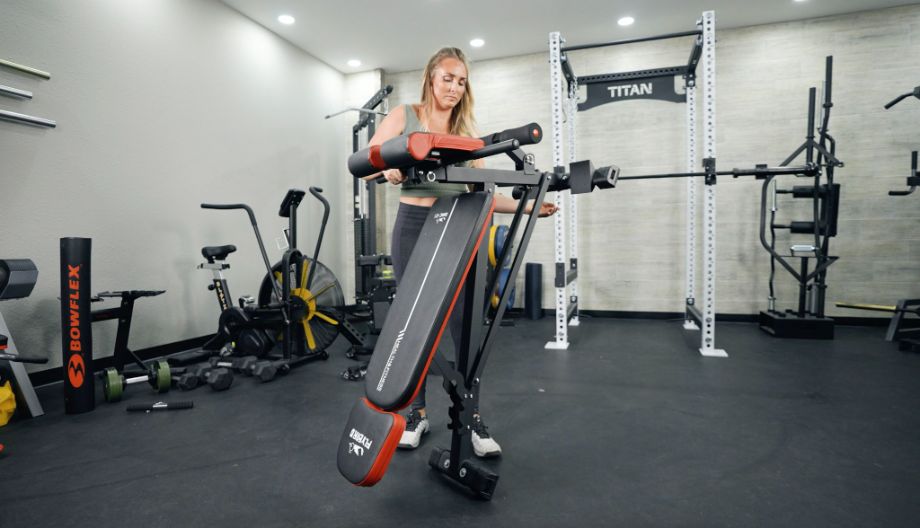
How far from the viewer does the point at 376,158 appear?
116cm

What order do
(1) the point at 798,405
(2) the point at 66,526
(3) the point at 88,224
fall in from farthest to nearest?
1. (3) the point at 88,224
2. (1) the point at 798,405
3. (2) the point at 66,526

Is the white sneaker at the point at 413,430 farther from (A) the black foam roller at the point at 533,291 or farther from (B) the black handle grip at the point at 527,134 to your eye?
(A) the black foam roller at the point at 533,291

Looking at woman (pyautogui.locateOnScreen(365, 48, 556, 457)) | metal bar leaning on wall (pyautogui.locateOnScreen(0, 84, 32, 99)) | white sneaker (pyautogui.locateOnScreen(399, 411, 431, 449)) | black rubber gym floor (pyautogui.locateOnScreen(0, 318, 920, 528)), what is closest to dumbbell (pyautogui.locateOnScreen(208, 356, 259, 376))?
black rubber gym floor (pyautogui.locateOnScreen(0, 318, 920, 528))

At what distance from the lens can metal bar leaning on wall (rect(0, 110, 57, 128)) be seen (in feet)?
8.18

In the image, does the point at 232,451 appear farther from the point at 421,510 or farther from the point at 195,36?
the point at 195,36

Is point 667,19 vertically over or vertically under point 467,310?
over

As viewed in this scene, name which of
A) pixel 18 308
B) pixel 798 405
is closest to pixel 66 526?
pixel 18 308

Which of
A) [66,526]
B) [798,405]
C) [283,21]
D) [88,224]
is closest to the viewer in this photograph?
[66,526]

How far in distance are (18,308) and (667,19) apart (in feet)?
17.1

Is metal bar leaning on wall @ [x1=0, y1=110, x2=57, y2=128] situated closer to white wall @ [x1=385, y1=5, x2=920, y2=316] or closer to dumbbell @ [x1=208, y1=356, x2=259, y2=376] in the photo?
dumbbell @ [x1=208, y1=356, x2=259, y2=376]

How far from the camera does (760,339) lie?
12.1 ft

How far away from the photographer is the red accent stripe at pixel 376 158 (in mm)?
1148

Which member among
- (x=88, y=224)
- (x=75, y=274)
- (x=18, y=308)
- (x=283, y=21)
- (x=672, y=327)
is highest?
(x=283, y=21)

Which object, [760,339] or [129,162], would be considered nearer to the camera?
[129,162]
